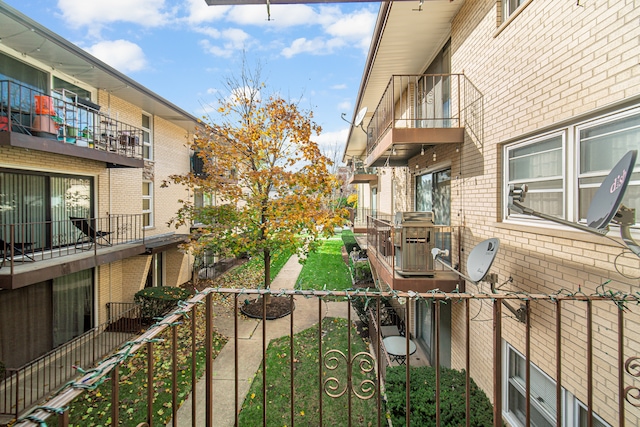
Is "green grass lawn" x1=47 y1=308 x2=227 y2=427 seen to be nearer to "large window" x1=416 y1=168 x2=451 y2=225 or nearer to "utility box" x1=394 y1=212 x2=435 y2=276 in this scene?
"utility box" x1=394 y1=212 x2=435 y2=276

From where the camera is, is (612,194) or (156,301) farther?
(156,301)

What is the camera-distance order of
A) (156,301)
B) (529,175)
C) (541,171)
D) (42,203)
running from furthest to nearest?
(156,301)
(42,203)
(529,175)
(541,171)

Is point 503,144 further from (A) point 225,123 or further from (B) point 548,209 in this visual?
(A) point 225,123

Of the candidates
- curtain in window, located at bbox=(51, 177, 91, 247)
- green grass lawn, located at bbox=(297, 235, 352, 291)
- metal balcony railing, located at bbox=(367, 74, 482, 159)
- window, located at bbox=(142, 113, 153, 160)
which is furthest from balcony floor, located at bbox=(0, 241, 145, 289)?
metal balcony railing, located at bbox=(367, 74, 482, 159)

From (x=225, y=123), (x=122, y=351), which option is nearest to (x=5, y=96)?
(x=225, y=123)

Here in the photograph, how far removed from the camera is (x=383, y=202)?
1407cm

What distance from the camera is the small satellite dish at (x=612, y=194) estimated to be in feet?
6.68

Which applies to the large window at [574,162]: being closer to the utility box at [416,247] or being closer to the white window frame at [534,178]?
the white window frame at [534,178]

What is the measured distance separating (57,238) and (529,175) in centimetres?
1164

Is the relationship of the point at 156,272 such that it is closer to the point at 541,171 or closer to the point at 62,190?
the point at 62,190

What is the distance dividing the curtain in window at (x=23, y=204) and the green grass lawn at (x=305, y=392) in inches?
256

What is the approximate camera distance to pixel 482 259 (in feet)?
13.8

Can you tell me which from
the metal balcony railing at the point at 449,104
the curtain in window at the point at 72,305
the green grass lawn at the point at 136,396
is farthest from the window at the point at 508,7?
the curtain in window at the point at 72,305

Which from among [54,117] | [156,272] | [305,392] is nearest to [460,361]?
[305,392]
